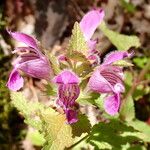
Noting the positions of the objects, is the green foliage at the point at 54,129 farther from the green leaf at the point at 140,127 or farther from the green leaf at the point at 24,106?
the green leaf at the point at 140,127

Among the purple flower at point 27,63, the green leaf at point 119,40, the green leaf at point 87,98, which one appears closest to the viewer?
the purple flower at point 27,63

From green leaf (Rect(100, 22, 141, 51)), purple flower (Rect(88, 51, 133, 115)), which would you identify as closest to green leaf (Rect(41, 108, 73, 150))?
purple flower (Rect(88, 51, 133, 115))

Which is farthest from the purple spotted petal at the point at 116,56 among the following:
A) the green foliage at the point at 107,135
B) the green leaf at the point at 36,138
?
the green leaf at the point at 36,138

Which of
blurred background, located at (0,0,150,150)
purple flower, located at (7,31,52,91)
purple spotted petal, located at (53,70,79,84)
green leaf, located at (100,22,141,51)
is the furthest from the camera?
blurred background, located at (0,0,150,150)

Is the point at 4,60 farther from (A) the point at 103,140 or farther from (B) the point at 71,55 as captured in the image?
(B) the point at 71,55

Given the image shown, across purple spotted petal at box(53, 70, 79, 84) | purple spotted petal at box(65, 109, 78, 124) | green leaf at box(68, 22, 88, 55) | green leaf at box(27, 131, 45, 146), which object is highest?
green leaf at box(68, 22, 88, 55)

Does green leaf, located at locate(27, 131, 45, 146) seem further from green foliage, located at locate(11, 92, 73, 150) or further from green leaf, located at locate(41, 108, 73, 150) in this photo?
green leaf, located at locate(41, 108, 73, 150)

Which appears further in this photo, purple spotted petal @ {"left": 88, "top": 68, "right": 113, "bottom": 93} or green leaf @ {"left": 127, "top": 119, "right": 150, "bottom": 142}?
green leaf @ {"left": 127, "top": 119, "right": 150, "bottom": 142}

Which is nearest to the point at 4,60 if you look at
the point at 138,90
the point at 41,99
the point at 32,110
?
the point at 41,99
